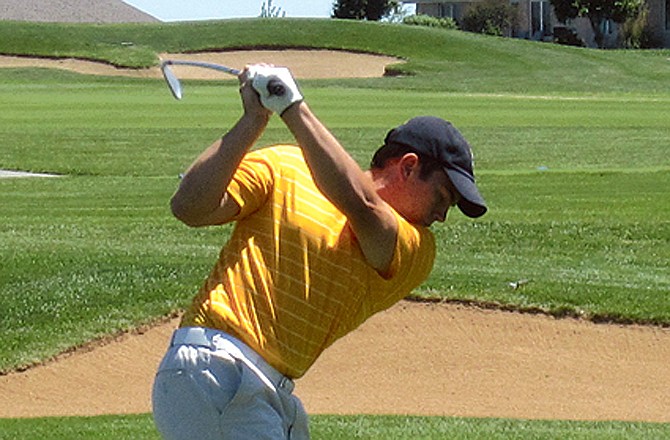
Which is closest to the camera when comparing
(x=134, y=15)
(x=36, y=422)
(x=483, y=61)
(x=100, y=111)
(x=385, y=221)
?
(x=385, y=221)

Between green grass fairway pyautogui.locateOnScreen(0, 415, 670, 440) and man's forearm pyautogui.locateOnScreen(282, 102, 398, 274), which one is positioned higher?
man's forearm pyautogui.locateOnScreen(282, 102, 398, 274)

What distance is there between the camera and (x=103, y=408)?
26.8 feet

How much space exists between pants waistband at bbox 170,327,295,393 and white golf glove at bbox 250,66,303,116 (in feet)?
2.10

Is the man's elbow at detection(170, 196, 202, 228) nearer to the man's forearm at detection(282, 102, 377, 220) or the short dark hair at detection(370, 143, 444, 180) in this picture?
the man's forearm at detection(282, 102, 377, 220)

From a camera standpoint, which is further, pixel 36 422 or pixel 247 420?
pixel 36 422

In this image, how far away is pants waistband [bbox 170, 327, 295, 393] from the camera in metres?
3.74

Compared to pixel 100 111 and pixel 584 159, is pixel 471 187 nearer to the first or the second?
pixel 584 159

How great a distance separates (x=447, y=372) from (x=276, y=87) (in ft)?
18.4

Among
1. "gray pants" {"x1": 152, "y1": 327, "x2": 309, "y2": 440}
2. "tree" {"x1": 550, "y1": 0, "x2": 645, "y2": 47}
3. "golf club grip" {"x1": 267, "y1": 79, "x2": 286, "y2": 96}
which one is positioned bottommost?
"tree" {"x1": 550, "y1": 0, "x2": 645, "y2": 47}

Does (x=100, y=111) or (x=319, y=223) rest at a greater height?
(x=319, y=223)

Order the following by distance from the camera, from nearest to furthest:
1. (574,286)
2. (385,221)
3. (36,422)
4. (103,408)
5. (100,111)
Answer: (385,221) → (36,422) → (103,408) → (574,286) → (100,111)

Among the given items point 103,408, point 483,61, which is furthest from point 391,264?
point 483,61

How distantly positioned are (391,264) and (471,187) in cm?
29

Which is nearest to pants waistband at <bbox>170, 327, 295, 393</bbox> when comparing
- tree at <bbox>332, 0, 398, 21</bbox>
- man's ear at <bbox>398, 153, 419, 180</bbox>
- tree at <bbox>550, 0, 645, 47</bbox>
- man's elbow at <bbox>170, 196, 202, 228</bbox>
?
man's elbow at <bbox>170, 196, 202, 228</bbox>
